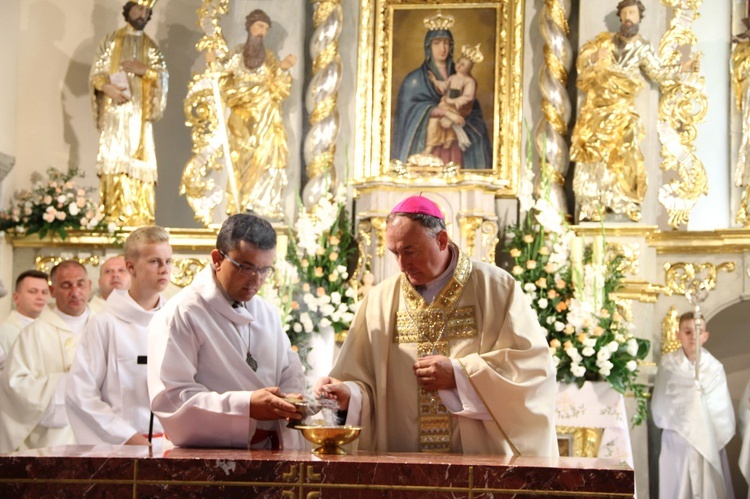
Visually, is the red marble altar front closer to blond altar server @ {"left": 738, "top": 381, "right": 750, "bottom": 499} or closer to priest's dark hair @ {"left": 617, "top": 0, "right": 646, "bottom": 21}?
blond altar server @ {"left": 738, "top": 381, "right": 750, "bottom": 499}

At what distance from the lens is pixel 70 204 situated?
31.7 feet

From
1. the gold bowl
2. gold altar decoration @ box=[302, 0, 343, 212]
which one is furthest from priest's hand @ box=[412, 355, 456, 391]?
gold altar decoration @ box=[302, 0, 343, 212]

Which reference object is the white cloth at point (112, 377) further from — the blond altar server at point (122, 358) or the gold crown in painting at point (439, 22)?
the gold crown in painting at point (439, 22)

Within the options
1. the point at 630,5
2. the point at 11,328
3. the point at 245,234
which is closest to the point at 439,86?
the point at 630,5

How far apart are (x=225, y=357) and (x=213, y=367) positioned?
6 centimetres

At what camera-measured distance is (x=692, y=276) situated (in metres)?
9.62

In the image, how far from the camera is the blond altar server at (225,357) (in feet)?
14.0

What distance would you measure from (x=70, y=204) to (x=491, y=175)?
357 cm

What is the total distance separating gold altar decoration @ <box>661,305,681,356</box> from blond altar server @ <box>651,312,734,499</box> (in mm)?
134

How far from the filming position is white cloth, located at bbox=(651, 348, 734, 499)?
913 centimetres

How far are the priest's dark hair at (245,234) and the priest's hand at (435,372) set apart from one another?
2.48 feet

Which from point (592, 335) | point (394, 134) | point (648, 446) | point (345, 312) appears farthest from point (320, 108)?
point (648, 446)

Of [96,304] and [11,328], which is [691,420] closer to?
[96,304]

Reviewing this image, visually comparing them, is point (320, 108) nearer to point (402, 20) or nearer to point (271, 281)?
point (402, 20)
